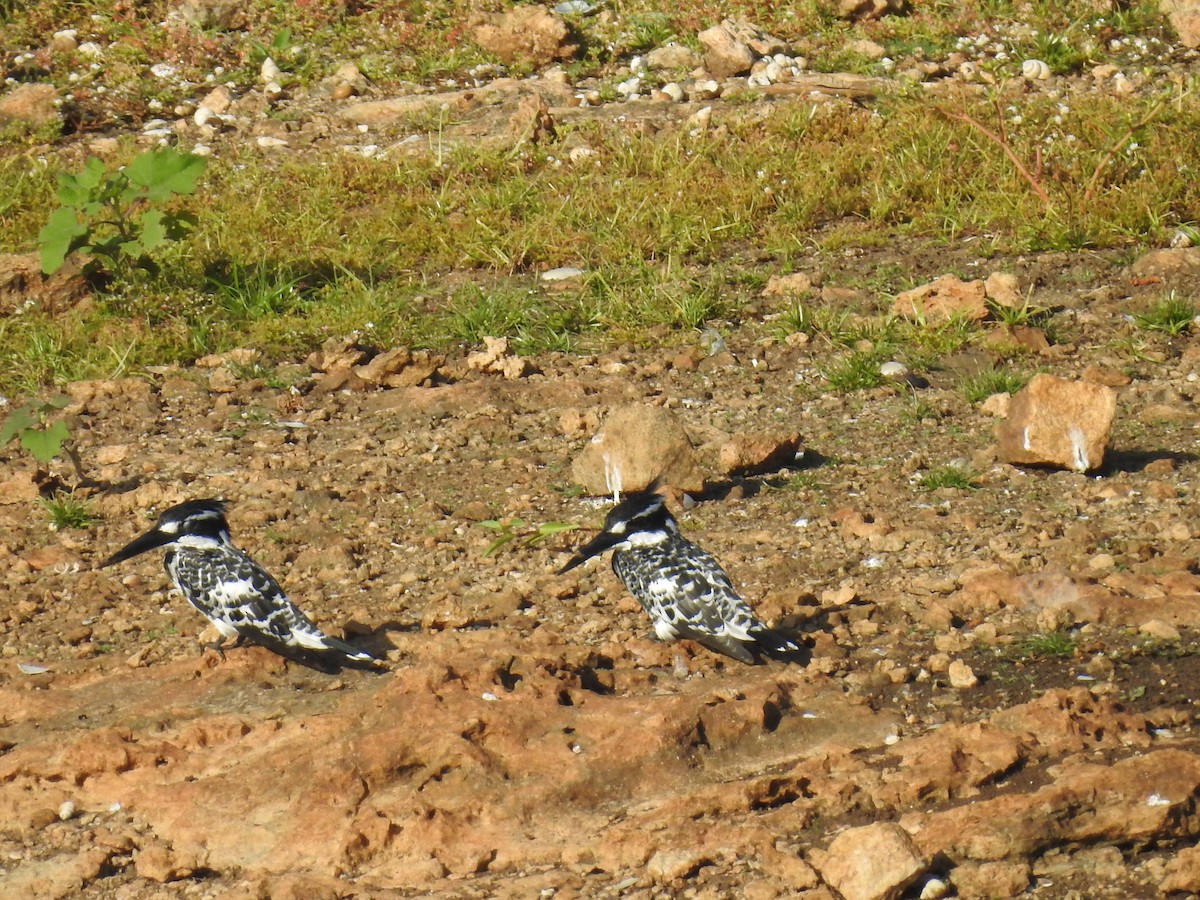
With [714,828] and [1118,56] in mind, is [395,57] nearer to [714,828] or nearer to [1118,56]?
[1118,56]

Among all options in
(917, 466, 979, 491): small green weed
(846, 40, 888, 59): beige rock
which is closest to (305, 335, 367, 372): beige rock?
(917, 466, 979, 491): small green weed

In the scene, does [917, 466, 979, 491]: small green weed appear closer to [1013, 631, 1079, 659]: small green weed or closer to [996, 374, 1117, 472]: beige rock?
[996, 374, 1117, 472]: beige rock

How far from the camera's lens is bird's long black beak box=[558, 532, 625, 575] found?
17.0 ft

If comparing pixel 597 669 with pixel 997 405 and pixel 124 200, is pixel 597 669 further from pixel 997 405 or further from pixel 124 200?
pixel 124 200

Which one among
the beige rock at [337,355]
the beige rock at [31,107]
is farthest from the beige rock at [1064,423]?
the beige rock at [31,107]

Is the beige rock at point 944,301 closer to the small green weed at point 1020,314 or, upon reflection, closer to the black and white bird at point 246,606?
the small green weed at point 1020,314

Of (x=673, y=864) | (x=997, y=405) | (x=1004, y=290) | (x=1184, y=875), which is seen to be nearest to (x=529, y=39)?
(x=1004, y=290)

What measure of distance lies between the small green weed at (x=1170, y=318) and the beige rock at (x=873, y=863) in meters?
4.43

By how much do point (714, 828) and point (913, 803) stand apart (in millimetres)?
525

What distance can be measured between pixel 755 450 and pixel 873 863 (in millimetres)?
2857

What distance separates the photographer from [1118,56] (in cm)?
1045

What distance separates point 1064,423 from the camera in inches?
235

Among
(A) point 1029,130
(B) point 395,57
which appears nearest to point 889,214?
(A) point 1029,130

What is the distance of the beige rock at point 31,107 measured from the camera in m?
10.0
